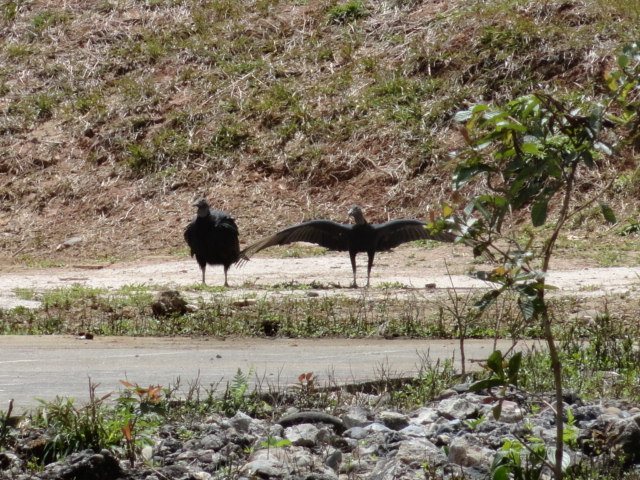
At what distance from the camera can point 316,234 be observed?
11484 millimetres

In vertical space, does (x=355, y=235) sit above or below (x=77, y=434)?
above

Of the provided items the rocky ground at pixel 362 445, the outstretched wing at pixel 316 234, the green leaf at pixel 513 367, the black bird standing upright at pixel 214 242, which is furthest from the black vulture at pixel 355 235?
the green leaf at pixel 513 367

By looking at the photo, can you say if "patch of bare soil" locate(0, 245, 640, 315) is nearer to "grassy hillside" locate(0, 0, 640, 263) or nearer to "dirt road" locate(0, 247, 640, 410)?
"dirt road" locate(0, 247, 640, 410)

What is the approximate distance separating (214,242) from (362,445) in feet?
24.7

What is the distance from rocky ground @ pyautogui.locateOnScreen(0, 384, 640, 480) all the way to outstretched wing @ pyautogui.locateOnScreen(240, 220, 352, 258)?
666 cm

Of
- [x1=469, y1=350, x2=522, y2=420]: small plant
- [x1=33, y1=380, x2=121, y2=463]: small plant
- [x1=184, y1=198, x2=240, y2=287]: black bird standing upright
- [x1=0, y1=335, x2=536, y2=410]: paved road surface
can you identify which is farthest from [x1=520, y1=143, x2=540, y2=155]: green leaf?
[x1=184, y1=198, x2=240, y2=287]: black bird standing upright

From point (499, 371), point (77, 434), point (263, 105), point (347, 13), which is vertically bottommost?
point (77, 434)

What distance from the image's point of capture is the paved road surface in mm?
5195

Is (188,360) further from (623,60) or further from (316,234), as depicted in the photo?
(316,234)

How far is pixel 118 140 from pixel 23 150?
1926 mm

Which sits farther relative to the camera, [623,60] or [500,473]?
[500,473]

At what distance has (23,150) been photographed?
19.2m

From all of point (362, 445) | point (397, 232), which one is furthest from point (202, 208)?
point (362, 445)

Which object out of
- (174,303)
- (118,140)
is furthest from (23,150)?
(174,303)
